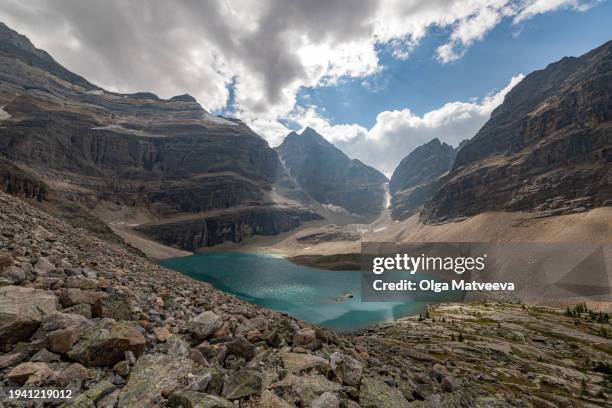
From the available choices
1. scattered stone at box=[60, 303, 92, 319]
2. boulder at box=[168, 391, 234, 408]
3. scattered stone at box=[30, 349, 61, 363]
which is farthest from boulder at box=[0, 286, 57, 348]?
boulder at box=[168, 391, 234, 408]

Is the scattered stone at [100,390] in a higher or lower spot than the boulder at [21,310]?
lower

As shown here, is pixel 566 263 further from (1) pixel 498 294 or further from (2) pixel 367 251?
(2) pixel 367 251

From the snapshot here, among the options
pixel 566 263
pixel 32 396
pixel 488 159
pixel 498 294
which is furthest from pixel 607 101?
pixel 32 396

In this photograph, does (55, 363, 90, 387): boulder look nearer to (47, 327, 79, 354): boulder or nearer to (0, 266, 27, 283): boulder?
(47, 327, 79, 354): boulder

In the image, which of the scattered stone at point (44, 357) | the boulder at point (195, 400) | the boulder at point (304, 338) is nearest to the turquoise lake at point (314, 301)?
the boulder at point (304, 338)

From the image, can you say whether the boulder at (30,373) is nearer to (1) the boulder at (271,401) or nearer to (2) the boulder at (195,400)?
(2) the boulder at (195,400)

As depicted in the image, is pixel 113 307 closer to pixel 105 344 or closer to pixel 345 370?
pixel 105 344
